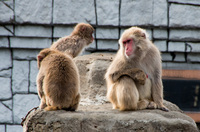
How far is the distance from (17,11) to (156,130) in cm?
482

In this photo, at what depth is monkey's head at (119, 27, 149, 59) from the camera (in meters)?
4.85

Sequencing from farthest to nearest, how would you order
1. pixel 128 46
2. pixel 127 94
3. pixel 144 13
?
pixel 144 13 < pixel 128 46 < pixel 127 94

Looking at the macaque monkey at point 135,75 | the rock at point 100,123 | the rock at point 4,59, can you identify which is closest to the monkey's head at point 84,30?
the rock at point 4,59

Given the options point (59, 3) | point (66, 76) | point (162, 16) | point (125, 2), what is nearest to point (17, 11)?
point (59, 3)

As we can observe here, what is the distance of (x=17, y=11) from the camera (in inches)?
312

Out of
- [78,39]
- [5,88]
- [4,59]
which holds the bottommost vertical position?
[5,88]

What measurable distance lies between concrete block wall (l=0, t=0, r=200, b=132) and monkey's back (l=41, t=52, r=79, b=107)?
3440 millimetres

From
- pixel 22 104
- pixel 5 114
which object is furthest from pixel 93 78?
pixel 5 114

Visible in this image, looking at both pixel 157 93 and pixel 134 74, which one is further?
pixel 157 93

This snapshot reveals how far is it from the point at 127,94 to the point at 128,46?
2.06 feet

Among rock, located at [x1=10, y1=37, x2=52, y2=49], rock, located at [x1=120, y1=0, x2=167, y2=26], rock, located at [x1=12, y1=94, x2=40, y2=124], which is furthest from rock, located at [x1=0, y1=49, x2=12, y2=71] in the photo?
rock, located at [x1=120, y1=0, x2=167, y2=26]

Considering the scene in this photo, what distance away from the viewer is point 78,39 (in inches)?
299

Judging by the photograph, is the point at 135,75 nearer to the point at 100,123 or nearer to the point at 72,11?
the point at 100,123

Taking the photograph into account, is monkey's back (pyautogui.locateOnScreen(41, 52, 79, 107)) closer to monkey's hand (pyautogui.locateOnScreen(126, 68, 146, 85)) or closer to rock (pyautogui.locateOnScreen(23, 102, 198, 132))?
rock (pyautogui.locateOnScreen(23, 102, 198, 132))
